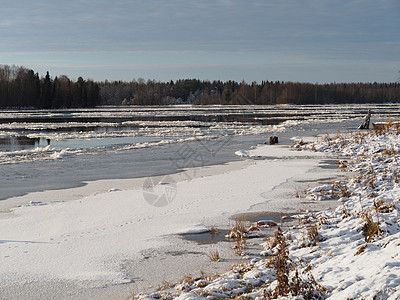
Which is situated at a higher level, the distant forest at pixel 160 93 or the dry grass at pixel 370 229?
the distant forest at pixel 160 93

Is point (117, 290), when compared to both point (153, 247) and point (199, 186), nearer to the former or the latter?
point (153, 247)

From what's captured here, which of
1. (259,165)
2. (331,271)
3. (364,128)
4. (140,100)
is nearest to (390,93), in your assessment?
(140,100)

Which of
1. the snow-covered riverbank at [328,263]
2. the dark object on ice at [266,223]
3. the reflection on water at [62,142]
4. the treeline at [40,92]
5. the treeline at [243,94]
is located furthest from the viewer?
the treeline at [243,94]

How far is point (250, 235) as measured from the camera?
705 centimetres

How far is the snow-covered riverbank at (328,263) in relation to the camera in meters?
4.25

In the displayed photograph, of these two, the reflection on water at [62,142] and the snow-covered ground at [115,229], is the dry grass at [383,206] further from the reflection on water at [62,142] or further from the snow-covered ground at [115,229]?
the reflection on water at [62,142]

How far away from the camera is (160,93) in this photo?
16662 centimetres

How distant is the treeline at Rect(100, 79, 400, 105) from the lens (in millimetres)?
142500

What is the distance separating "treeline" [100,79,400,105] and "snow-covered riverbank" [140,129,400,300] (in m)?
119

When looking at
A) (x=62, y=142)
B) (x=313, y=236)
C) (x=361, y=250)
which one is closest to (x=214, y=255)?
(x=313, y=236)

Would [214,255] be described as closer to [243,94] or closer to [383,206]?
[383,206]

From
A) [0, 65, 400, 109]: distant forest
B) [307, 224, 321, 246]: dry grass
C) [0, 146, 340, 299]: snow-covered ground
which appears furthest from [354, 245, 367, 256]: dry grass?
[0, 65, 400, 109]: distant forest

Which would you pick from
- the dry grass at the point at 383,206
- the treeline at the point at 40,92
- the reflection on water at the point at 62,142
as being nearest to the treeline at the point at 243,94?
the treeline at the point at 40,92

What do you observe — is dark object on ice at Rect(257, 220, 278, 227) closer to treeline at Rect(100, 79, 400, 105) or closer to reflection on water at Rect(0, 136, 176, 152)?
reflection on water at Rect(0, 136, 176, 152)
